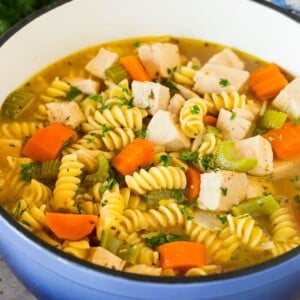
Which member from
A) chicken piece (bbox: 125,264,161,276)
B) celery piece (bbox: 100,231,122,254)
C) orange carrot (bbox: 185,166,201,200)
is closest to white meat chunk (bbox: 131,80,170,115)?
orange carrot (bbox: 185,166,201,200)

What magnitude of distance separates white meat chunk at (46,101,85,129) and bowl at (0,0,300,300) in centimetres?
20

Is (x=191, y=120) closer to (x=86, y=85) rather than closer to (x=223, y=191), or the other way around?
(x=223, y=191)

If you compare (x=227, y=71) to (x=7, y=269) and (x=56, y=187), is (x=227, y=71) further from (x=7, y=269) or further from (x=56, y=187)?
(x=7, y=269)

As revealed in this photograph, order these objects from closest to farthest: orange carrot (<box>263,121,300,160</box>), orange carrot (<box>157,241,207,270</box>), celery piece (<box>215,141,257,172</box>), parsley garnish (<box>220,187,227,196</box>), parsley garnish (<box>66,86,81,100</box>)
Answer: orange carrot (<box>157,241,207,270</box>), parsley garnish (<box>220,187,227,196</box>), celery piece (<box>215,141,257,172</box>), orange carrot (<box>263,121,300,160</box>), parsley garnish (<box>66,86,81,100</box>)

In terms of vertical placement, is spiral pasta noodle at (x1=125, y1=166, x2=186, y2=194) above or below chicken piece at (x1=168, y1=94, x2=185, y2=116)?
below

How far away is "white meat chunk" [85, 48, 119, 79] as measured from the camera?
2994 millimetres

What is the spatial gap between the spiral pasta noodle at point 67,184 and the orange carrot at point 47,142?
87 mm

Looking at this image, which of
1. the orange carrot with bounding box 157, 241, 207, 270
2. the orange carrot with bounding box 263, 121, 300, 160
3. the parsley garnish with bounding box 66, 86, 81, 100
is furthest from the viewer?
the parsley garnish with bounding box 66, 86, 81, 100

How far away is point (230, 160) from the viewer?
2.57 m

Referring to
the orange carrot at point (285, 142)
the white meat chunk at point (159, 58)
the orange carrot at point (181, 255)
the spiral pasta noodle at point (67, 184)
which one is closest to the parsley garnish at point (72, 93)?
the white meat chunk at point (159, 58)

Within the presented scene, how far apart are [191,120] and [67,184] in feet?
1.72

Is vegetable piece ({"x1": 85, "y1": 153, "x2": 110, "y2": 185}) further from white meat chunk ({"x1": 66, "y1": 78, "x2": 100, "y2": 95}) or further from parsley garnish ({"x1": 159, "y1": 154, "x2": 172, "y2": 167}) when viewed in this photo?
white meat chunk ({"x1": 66, "y1": 78, "x2": 100, "y2": 95})

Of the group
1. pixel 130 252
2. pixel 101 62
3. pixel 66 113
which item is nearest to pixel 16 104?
pixel 66 113

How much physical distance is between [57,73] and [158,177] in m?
0.80
